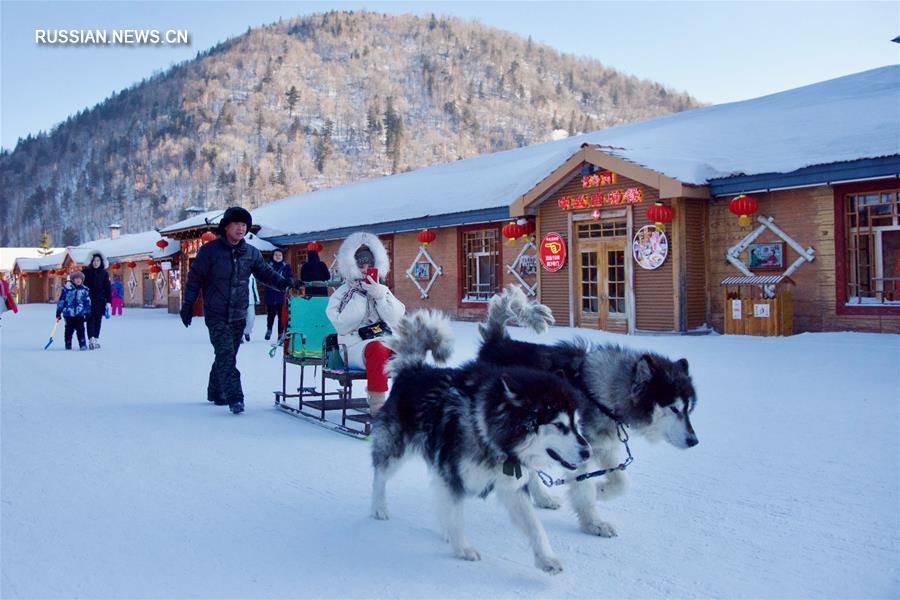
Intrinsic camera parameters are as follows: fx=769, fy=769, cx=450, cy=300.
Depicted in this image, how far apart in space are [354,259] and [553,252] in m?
11.7

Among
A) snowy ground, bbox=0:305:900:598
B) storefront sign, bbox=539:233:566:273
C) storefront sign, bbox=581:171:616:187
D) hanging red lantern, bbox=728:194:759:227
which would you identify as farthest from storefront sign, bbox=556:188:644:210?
snowy ground, bbox=0:305:900:598

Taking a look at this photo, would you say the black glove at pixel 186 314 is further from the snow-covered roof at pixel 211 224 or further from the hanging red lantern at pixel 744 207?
the snow-covered roof at pixel 211 224

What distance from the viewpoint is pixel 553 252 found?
17.6 m

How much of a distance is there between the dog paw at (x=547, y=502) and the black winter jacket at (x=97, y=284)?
39.4 ft

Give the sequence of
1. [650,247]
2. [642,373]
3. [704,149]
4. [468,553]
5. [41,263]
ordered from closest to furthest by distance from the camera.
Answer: [468,553]
[642,373]
[650,247]
[704,149]
[41,263]

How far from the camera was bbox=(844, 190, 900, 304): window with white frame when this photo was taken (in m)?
12.9

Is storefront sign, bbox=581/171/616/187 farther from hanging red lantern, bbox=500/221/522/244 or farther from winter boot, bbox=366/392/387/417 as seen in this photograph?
winter boot, bbox=366/392/387/417

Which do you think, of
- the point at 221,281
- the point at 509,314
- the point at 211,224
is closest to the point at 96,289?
the point at 221,281

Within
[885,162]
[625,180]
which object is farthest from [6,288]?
[885,162]

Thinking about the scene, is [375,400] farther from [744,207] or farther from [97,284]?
[744,207]

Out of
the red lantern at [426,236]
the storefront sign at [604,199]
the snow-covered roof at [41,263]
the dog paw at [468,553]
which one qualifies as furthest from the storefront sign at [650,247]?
the snow-covered roof at [41,263]

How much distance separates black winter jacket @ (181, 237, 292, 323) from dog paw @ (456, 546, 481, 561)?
4665 millimetres

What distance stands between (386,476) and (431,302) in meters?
18.3

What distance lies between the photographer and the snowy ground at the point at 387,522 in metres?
3.26
